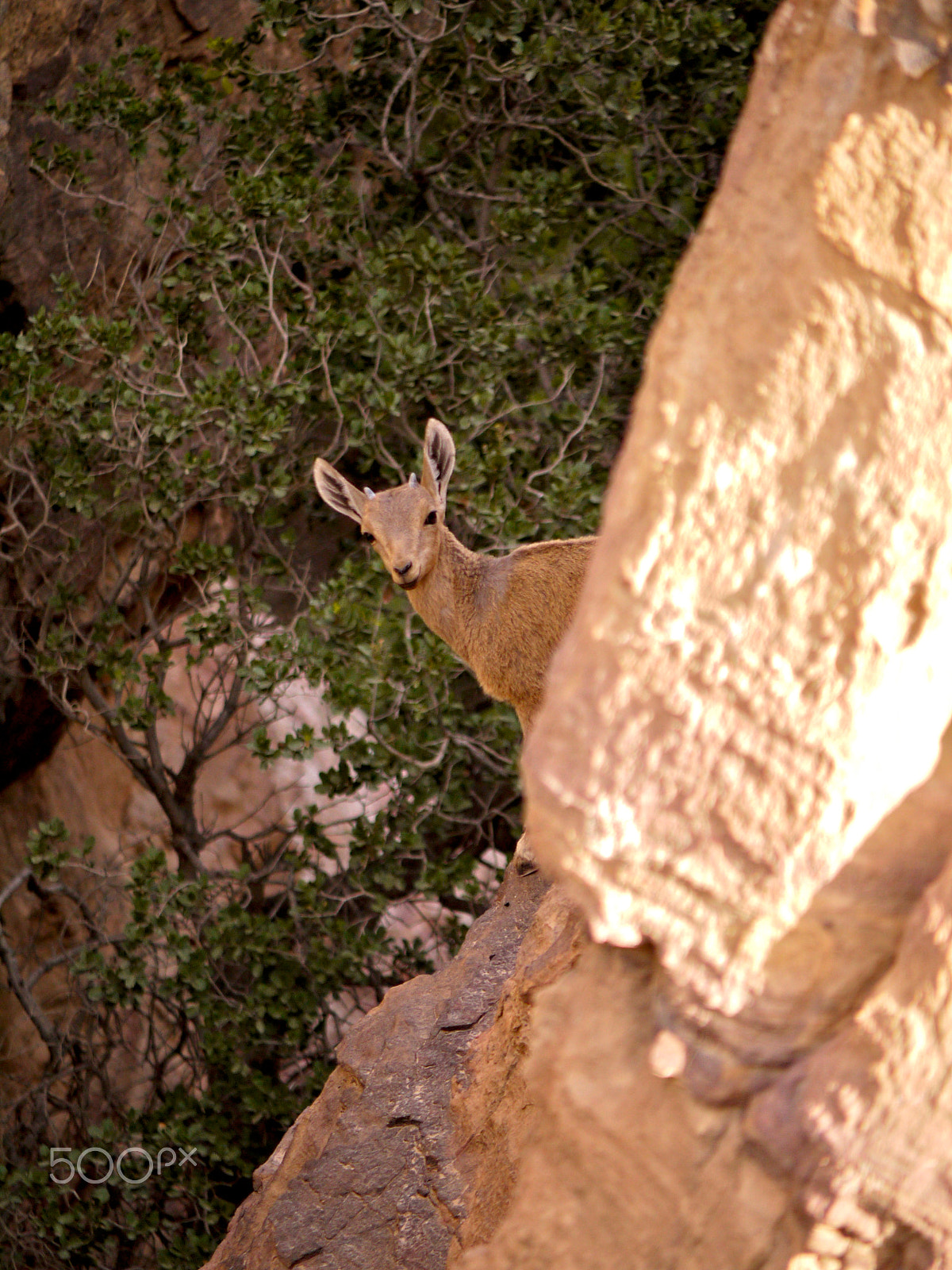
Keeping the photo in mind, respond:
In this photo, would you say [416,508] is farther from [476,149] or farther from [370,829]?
[476,149]

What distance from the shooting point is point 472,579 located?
482 cm

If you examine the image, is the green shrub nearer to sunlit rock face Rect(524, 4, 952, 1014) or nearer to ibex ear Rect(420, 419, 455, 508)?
ibex ear Rect(420, 419, 455, 508)

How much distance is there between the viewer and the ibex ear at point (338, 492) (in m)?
4.82

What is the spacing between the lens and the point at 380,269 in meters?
6.12

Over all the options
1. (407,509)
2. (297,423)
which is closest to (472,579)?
(407,509)

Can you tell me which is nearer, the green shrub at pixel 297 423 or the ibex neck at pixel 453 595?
the ibex neck at pixel 453 595

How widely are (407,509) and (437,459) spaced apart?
0.35 meters

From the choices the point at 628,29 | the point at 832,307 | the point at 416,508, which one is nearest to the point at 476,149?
the point at 628,29

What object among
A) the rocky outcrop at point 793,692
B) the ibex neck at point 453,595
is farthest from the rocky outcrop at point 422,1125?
the rocky outcrop at point 793,692

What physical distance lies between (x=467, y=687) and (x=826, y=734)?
547 cm

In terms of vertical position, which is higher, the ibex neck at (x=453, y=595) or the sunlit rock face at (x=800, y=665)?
the sunlit rock face at (x=800, y=665)

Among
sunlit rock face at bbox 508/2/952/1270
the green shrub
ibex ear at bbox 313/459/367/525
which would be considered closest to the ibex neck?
ibex ear at bbox 313/459/367/525

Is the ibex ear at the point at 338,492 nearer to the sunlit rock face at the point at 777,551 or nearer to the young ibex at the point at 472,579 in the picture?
the young ibex at the point at 472,579

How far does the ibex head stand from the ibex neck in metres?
0.05
